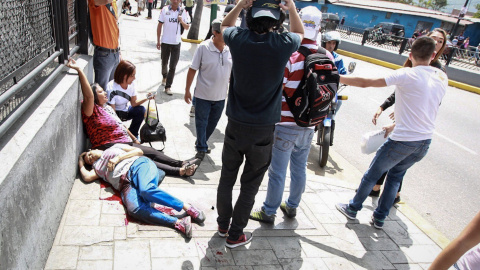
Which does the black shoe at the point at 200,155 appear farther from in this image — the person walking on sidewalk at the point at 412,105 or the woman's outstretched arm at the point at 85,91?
the person walking on sidewalk at the point at 412,105

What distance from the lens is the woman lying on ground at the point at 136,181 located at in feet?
10.4

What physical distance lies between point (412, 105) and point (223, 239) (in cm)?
216

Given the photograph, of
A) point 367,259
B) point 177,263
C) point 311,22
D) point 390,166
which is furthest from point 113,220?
point 390,166

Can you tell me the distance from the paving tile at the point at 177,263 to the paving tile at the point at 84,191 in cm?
106

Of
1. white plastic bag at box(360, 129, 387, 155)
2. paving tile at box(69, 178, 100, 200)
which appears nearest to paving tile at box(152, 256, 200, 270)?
paving tile at box(69, 178, 100, 200)

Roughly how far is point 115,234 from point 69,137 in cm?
102

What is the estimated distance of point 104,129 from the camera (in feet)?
12.8

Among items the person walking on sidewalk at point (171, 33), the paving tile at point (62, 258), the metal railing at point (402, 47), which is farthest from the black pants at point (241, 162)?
the metal railing at point (402, 47)

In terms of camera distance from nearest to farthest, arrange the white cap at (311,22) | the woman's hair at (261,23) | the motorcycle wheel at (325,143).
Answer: the woman's hair at (261,23) < the white cap at (311,22) < the motorcycle wheel at (325,143)

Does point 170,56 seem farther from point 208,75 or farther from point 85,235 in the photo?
point 85,235

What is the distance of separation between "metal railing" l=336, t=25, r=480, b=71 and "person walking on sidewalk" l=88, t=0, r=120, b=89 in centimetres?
1553

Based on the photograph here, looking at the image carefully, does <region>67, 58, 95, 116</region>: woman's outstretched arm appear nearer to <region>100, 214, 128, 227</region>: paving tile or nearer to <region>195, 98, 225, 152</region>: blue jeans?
<region>100, 214, 128, 227</region>: paving tile

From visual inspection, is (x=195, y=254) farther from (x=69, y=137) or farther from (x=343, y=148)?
(x=343, y=148)

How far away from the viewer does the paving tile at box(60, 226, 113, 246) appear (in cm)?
282
